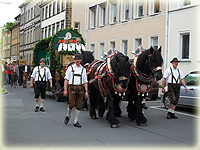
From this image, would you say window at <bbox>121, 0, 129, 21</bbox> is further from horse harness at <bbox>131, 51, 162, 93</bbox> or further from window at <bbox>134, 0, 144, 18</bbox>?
horse harness at <bbox>131, 51, 162, 93</bbox>

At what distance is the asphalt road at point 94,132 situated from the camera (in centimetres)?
647

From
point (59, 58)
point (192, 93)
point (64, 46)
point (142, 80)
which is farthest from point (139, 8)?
point (142, 80)

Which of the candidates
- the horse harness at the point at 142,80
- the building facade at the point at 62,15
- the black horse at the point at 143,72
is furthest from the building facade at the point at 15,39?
the horse harness at the point at 142,80

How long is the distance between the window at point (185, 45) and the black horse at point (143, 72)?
12.9 metres

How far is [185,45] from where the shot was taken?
69.1 feet

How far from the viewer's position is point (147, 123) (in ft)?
29.8

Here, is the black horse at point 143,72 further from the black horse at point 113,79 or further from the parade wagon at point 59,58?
the parade wagon at point 59,58

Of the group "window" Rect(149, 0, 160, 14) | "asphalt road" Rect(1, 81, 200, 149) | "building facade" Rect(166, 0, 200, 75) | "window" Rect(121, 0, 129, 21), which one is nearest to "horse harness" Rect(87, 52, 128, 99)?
"asphalt road" Rect(1, 81, 200, 149)

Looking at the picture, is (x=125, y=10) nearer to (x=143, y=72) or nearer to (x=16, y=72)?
(x=16, y=72)

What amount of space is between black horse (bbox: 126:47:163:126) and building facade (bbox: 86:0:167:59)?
14162 millimetres

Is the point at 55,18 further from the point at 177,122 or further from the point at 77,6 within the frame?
the point at 177,122

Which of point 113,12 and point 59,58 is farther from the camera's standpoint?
point 113,12

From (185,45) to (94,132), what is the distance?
15.0m

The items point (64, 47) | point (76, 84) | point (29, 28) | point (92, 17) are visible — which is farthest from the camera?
point (29, 28)
